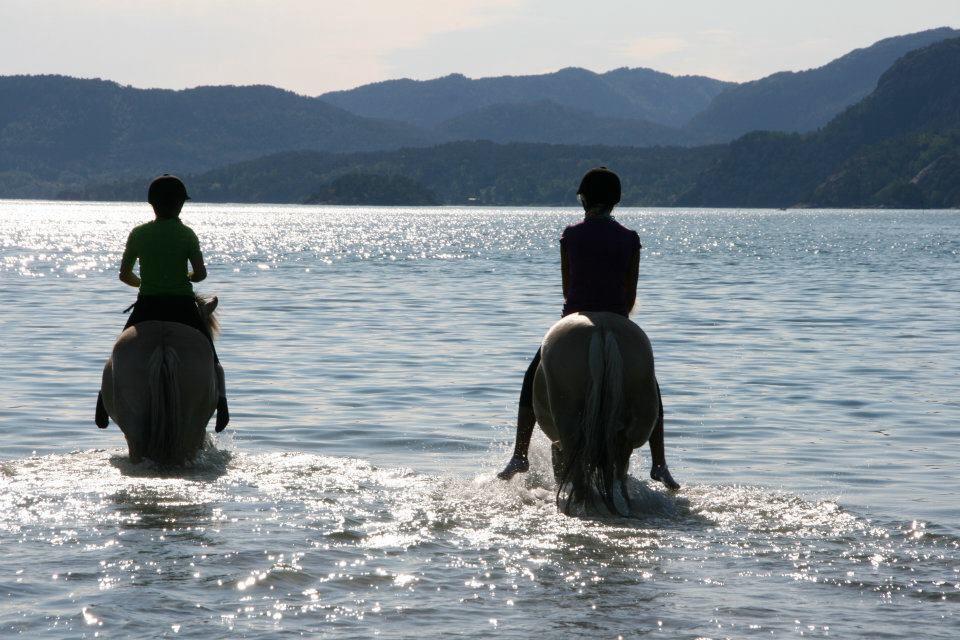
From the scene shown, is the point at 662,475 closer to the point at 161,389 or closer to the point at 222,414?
the point at 222,414

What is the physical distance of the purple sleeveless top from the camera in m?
8.98

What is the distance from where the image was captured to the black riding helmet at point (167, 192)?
10039 millimetres

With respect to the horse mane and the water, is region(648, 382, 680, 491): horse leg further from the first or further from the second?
the horse mane

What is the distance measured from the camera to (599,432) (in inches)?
335

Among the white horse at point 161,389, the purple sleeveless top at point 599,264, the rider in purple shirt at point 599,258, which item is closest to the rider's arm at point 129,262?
the white horse at point 161,389

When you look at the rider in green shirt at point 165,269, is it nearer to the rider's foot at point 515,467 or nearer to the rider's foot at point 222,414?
the rider's foot at point 222,414

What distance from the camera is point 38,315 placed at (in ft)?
88.9

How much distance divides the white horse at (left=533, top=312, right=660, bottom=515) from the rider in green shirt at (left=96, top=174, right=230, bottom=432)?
9.13 ft

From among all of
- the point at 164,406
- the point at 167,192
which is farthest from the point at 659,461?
the point at 167,192

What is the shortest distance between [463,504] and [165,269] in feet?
9.75

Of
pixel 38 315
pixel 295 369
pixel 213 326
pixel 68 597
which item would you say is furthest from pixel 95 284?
pixel 68 597

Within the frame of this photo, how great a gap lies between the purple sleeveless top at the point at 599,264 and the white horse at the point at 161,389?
2.74 meters

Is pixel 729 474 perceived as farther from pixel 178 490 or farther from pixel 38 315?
pixel 38 315

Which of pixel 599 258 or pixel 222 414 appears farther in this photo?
pixel 222 414
